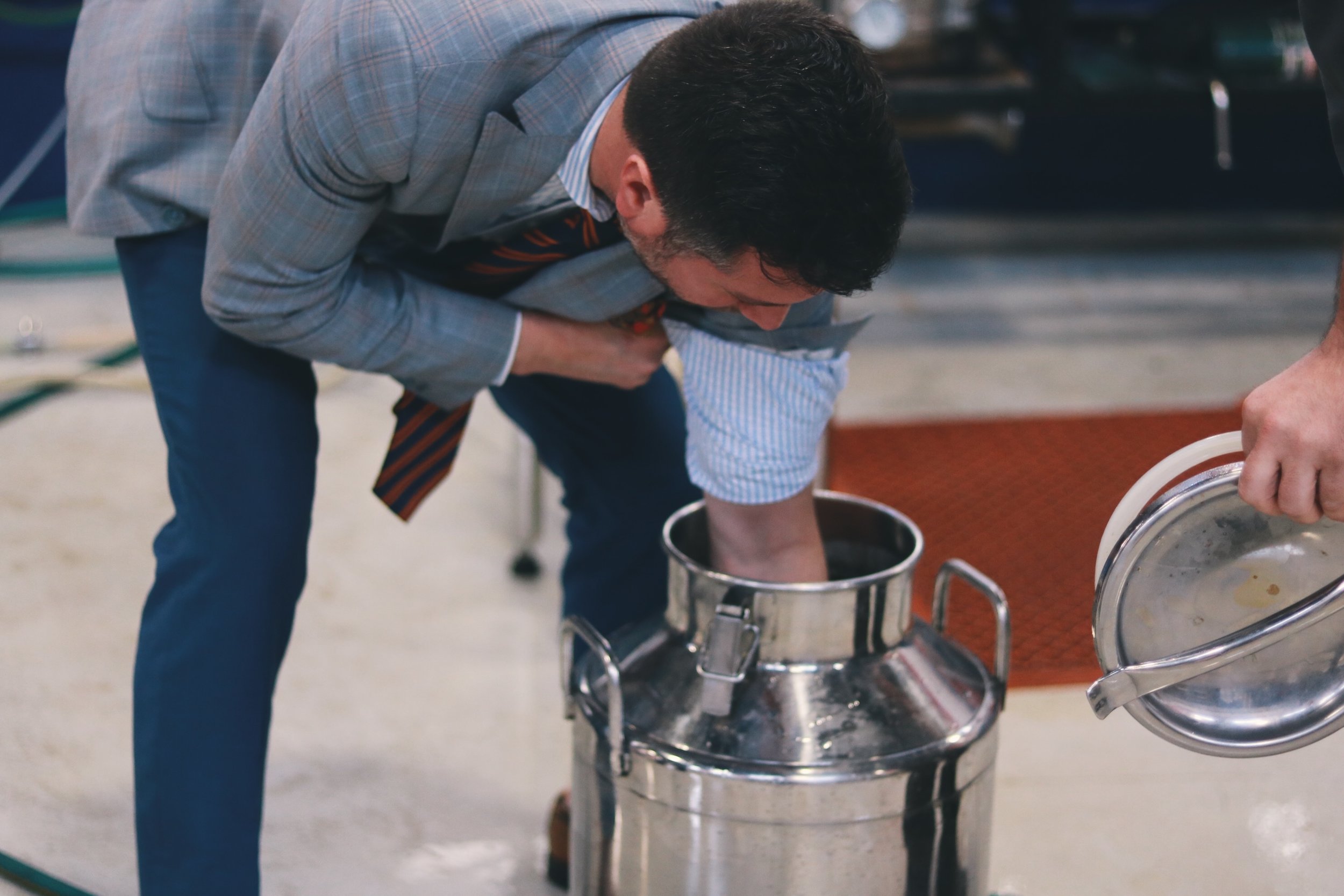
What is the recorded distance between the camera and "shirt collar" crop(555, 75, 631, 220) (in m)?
0.92

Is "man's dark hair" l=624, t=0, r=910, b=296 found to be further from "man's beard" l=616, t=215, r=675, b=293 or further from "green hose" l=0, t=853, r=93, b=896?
"green hose" l=0, t=853, r=93, b=896

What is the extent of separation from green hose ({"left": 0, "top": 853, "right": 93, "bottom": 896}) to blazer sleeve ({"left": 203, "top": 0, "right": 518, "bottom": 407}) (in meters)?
0.59

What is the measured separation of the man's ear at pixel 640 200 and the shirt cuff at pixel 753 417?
0.20 m

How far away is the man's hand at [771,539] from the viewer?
1079 millimetres

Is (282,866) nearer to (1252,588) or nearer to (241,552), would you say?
(241,552)

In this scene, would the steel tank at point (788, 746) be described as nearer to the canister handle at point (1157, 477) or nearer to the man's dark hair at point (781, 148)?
the canister handle at point (1157, 477)

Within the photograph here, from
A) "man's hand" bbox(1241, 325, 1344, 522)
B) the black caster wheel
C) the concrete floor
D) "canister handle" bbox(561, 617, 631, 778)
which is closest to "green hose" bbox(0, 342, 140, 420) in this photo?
the concrete floor

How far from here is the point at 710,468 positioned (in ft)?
3.47

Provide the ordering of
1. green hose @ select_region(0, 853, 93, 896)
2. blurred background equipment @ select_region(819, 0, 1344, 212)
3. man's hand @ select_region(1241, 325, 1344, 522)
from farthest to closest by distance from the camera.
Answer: blurred background equipment @ select_region(819, 0, 1344, 212) → green hose @ select_region(0, 853, 93, 896) → man's hand @ select_region(1241, 325, 1344, 522)

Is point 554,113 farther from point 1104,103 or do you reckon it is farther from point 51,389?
point 1104,103

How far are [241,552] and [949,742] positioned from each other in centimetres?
55

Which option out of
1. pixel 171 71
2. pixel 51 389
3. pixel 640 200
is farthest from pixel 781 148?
pixel 51 389

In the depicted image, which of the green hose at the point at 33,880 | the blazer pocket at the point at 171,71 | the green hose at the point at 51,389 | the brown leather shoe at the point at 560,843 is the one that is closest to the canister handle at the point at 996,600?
the brown leather shoe at the point at 560,843

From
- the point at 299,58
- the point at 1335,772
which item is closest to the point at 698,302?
the point at 299,58
